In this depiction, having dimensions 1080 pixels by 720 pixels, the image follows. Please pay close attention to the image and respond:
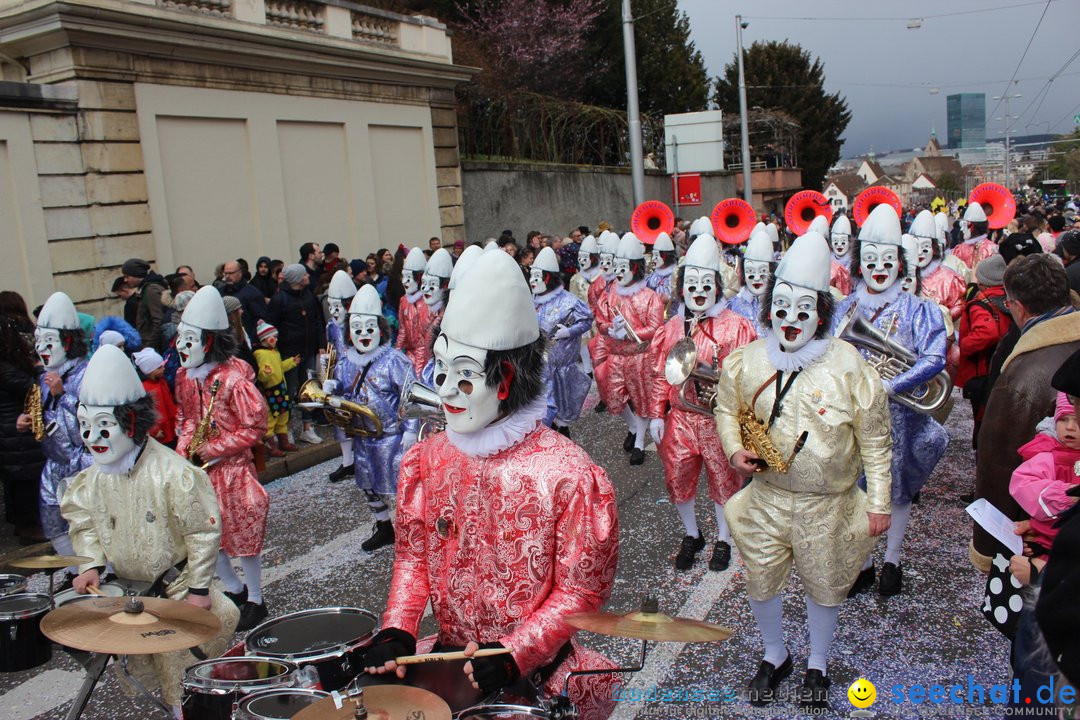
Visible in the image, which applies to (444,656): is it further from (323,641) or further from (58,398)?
(58,398)

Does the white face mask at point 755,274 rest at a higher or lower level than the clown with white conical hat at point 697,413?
higher

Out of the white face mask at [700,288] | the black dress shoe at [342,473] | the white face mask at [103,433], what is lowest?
the black dress shoe at [342,473]

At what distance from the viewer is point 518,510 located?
268 centimetres

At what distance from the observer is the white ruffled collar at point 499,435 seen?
9.05ft

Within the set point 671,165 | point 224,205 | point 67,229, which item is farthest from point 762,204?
point 67,229

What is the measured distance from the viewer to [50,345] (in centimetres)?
575

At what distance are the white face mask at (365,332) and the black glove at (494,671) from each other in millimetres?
4044

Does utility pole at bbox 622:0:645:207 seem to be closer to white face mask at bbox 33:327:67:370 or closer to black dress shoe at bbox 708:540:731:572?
black dress shoe at bbox 708:540:731:572

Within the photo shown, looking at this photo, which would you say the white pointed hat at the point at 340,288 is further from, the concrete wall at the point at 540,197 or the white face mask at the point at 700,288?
the concrete wall at the point at 540,197

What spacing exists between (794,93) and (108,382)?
44726 millimetres

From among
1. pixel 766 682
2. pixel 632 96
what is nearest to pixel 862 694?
pixel 766 682

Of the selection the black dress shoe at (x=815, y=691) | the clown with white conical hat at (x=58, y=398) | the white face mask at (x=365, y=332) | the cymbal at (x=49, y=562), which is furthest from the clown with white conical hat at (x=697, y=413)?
the clown with white conical hat at (x=58, y=398)

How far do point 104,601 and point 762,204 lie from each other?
1439 inches

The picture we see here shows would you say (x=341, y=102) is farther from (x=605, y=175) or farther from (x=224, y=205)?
(x=605, y=175)
